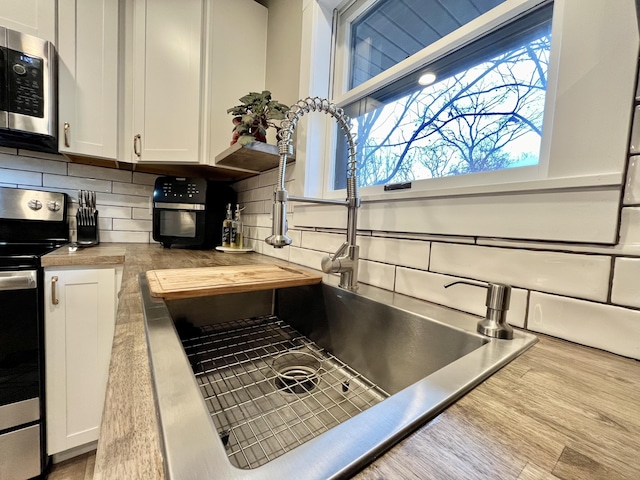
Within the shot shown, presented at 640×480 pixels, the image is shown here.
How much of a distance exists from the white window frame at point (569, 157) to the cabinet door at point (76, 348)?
1.39 meters

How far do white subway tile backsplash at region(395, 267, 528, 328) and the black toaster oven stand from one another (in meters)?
1.30

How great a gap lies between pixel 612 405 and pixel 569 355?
159mm

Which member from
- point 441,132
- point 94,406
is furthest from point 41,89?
point 441,132

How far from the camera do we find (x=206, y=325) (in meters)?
0.92

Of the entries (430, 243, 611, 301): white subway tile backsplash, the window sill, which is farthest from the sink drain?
the window sill

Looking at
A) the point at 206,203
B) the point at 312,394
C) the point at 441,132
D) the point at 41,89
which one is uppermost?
the point at 41,89

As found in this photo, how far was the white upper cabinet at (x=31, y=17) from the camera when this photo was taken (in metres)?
1.24

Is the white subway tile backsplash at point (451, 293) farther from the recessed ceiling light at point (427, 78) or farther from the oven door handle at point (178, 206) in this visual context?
the oven door handle at point (178, 206)

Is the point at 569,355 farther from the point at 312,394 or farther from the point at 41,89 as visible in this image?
the point at 41,89

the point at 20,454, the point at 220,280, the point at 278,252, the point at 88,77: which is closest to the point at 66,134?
the point at 88,77

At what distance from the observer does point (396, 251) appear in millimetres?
860

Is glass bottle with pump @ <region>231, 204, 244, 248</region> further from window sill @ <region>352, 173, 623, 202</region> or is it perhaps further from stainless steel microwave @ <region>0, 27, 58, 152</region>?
window sill @ <region>352, 173, 623, 202</region>

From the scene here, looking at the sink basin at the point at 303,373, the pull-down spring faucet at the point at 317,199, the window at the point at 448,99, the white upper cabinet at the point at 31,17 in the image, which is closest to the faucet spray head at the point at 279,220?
the pull-down spring faucet at the point at 317,199

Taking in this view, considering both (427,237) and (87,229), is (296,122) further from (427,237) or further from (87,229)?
(87,229)
